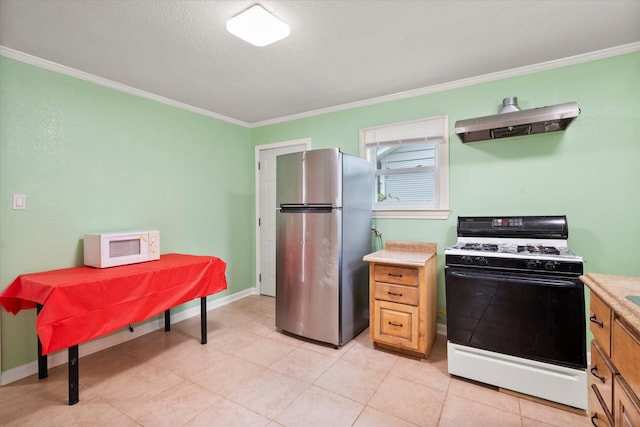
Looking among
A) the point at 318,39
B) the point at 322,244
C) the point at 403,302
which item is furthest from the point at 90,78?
the point at 403,302

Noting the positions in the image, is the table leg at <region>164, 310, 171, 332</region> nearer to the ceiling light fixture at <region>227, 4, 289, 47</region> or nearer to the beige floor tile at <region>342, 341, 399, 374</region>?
the beige floor tile at <region>342, 341, 399, 374</region>

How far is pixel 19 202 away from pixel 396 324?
311 centimetres

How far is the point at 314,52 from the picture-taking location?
2271 mm

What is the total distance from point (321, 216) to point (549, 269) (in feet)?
5.51

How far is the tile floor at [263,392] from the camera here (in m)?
1.76

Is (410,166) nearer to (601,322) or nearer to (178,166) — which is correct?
(601,322)

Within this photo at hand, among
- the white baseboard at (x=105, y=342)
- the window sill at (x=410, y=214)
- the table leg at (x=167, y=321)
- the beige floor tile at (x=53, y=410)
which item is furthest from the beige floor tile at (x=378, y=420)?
the white baseboard at (x=105, y=342)

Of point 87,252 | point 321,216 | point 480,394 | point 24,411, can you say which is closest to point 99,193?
point 87,252

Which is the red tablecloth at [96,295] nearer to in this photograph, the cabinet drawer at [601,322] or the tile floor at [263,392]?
the tile floor at [263,392]

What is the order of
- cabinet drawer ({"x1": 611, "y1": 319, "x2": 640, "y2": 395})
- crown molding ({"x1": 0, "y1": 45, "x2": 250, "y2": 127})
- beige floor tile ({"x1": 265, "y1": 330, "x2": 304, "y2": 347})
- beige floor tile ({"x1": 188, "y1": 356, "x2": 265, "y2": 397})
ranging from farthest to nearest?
beige floor tile ({"x1": 265, "y1": 330, "x2": 304, "y2": 347}) → crown molding ({"x1": 0, "y1": 45, "x2": 250, "y2": 127}) → beige floor tile ({"x1": 188, "y1": 356, "x2": 265, "y2": 397}) → cabinet drawer ({"x1": 611, "y1": 319, "x2": 640, "y2": 395})

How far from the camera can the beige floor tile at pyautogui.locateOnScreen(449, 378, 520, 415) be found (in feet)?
6.11

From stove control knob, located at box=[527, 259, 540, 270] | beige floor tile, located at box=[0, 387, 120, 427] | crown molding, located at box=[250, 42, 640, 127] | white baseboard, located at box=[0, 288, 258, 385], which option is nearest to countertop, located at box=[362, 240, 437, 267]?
stove control knob, located at box=[527, 259, 540, 270]

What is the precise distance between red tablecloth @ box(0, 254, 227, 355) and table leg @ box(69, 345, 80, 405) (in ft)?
0.37

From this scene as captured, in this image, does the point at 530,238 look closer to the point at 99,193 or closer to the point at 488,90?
the point at 488,90
